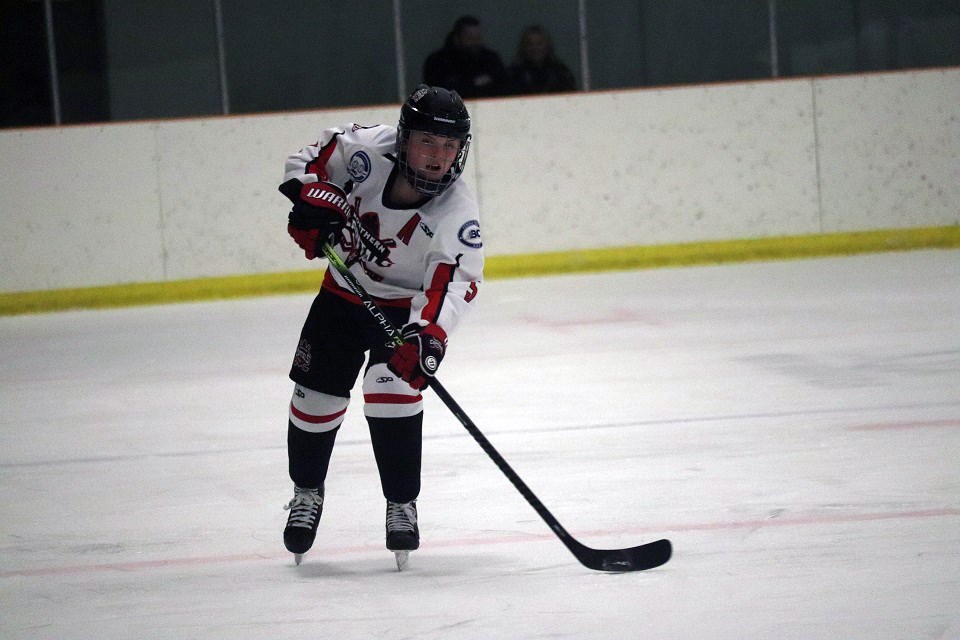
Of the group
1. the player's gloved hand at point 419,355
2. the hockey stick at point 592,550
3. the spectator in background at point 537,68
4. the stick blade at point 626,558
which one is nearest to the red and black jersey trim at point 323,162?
the hockey stick at point 592,550

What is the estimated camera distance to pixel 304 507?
2482 mm

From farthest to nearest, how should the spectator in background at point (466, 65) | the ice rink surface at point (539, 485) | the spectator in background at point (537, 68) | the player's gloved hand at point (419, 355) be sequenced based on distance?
the spectator in background at point (537, 68) → the spectator in background at point (466, 65) → the player's gloved hand at point (419, 355) → the ice rink surface at point (539, 485)

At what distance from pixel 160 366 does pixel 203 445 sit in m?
1.38

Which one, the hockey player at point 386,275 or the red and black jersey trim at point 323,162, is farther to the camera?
the red and black jersey trim at point 323,162

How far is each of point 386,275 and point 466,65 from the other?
4.78 m

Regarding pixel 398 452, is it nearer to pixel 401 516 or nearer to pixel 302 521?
pixel 401 516

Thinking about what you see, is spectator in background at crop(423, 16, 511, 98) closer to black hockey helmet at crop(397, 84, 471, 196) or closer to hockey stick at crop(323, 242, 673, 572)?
black hockey helmet at crop(397, 84, 471, 196)

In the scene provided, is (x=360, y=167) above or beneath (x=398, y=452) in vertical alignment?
above

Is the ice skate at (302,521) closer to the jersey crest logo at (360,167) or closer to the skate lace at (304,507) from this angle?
the skate lace at (304,507)

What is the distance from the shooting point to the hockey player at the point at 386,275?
2.35 metres

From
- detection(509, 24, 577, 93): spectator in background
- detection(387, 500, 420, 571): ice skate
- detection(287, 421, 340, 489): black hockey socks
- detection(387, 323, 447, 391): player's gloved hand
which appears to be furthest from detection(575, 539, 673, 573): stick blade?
detection(509, 24, 577, 93): spectator in background

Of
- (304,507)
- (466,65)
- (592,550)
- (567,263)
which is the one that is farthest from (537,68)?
(592,550)

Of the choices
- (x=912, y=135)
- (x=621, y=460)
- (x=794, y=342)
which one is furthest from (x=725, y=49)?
(x=621, y=460)

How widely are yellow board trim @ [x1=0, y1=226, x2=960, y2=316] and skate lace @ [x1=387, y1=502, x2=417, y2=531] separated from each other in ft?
14.2
